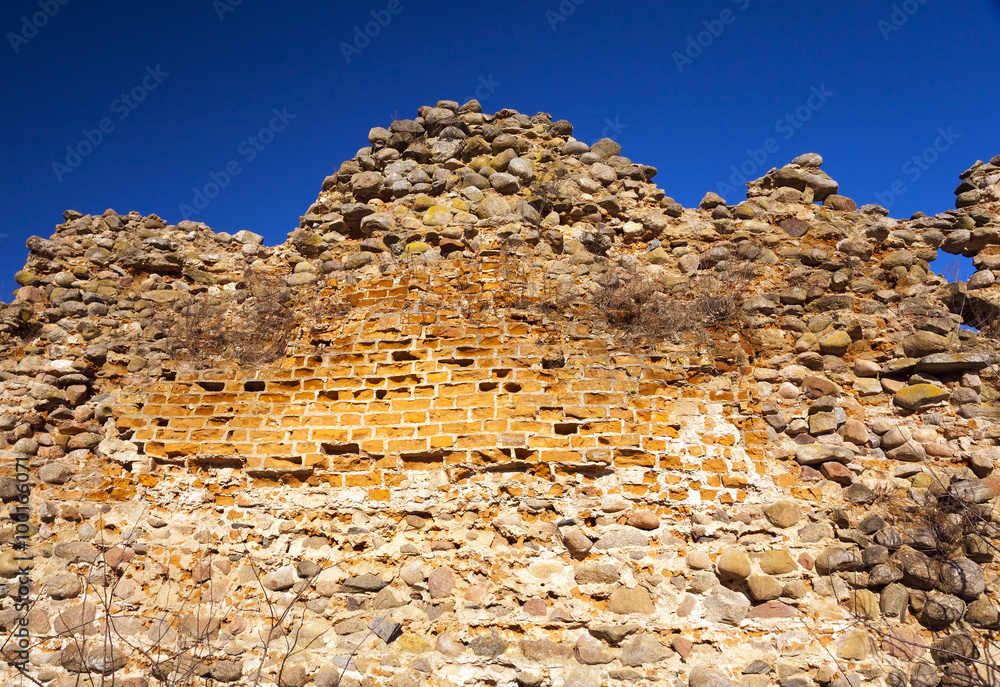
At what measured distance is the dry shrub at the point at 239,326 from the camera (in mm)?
4926

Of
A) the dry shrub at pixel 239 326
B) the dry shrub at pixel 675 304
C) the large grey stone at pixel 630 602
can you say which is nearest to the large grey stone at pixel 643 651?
the large grey stone at pixel 630 602

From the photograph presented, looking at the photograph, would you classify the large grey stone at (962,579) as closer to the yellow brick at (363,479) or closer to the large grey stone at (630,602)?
the large grey stone at (630,602)

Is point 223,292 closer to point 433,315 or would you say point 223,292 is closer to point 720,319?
point 433,315

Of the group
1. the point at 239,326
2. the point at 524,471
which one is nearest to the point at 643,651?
the point at 524,471

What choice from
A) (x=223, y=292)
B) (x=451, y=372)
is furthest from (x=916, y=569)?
(x=223, y=292)

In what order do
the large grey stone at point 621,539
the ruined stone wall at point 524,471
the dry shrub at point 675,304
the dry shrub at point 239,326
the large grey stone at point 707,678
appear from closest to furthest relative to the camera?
the large grey stone at point 707,678 → the ruined stone wall at point 524,471 → the large grey stone at point 621,539 → the dry shrub at point 675,304 → the dry shrub at point 239,326

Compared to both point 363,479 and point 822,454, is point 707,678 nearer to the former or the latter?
point 822,454

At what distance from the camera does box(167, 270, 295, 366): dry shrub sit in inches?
194

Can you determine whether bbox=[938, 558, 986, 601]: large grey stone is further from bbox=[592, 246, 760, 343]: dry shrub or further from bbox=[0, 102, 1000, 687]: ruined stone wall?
bbox=[592, 246, 760, 343]: dry shrub

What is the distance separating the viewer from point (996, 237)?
219 inches

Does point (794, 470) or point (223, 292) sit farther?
point (223, 292)

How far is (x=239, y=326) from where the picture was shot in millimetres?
5320

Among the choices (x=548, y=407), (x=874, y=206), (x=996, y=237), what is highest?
(x=874, y=206)

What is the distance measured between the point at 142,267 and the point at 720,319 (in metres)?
6.01
